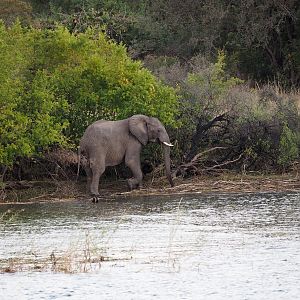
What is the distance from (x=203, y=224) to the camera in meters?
20.1

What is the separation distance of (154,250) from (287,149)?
1083cm

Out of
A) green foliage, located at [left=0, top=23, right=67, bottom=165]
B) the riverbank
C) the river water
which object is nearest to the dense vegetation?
green foliage, located at [left=0, top=23, right=67, bottom=165]

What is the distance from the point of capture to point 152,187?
26.2m

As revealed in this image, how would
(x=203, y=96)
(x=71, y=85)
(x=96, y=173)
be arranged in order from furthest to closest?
(x=203, y=96) → (x=71, y=85) → (x=96, y=173)

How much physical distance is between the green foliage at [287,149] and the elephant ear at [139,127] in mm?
3421

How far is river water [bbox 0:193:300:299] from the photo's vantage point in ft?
46.8

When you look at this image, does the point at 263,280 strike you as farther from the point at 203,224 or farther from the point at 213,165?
the point at 213,165

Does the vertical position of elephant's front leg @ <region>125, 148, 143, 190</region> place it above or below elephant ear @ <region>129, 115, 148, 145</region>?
below

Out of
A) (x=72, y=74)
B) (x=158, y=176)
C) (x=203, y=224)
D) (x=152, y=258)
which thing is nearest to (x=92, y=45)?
(x=72, y=74)

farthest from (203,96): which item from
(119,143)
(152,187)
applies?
(152,187)

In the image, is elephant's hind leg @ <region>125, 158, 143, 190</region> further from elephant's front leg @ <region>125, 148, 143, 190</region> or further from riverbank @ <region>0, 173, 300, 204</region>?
riverbank @ <region>0, 173, 300, 204</region>

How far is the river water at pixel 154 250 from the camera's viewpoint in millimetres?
14266

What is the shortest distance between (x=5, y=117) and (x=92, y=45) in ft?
11.6

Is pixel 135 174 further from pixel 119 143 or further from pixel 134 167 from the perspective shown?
pixel 119 143
